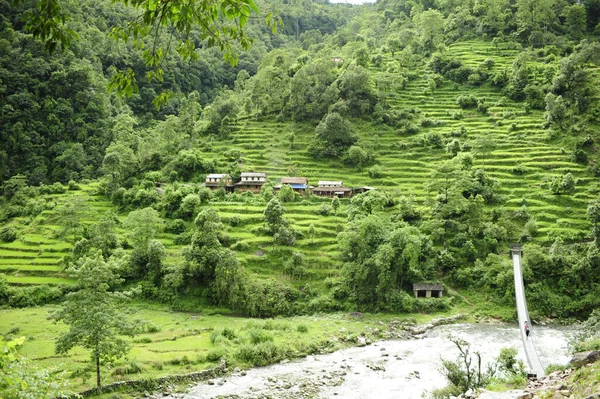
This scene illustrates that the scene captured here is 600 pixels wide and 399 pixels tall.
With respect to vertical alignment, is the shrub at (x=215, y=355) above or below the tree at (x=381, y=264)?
below

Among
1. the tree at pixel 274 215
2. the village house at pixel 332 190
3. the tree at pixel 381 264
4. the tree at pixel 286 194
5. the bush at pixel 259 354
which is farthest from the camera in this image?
the village house at pixel 332 190

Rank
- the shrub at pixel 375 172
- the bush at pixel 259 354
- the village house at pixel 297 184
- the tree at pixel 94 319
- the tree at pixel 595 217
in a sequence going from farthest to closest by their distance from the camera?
the shrub at pixel 375 172, the village house at pixel 297 184, the tree at pixel 595 217, the bush at pixel 259 354, the tree at pixel 94 319

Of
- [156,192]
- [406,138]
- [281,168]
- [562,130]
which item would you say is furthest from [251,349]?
[562,130]

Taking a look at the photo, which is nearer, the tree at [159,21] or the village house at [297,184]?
the tree at [159,21]

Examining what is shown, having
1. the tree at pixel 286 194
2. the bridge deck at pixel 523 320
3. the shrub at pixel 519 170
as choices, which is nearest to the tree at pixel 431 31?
the shrub at pixel 519 170

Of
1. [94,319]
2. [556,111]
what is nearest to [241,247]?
[94,319]

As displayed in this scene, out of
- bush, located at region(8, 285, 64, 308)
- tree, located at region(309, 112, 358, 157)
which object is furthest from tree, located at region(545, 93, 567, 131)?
bush, located at region(8, 285, 64, 308)

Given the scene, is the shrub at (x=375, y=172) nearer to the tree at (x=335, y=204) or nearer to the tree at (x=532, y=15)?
the tree at (x=335, y=204)

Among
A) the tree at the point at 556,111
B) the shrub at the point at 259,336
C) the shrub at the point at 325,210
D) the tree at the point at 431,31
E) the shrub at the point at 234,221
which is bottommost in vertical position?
the shrub at the point at 259,336
